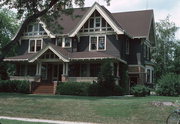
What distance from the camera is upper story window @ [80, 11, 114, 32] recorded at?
3109cm

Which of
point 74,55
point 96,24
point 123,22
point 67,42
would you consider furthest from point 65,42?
point 123,22

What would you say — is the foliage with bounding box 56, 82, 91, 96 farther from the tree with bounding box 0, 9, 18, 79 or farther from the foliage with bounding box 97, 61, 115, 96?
the tree with bounding box 0, 9, 18, 79

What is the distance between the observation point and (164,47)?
52344 mm

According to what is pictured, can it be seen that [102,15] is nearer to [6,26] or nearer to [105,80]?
[105,80]

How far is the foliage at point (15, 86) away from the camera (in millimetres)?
28750

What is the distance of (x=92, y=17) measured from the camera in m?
31.7

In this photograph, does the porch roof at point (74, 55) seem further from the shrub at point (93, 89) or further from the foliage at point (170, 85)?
the foliage at point (170, 85)

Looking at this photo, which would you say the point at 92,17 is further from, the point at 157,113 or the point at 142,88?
the point at 157,113

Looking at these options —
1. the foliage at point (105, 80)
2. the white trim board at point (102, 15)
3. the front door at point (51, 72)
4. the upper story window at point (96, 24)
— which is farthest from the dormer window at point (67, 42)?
the foliage at point (105, 80)

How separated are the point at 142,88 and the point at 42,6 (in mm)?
14181

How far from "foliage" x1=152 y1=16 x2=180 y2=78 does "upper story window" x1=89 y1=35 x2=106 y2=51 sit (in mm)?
22101

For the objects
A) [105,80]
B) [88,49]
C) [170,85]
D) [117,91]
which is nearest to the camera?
[105,80]

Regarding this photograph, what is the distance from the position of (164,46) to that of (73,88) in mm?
30799

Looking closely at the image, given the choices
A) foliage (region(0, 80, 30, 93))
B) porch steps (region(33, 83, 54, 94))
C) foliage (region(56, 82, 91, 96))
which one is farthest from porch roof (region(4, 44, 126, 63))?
porch steps (region(33, 83, 54, 94))
